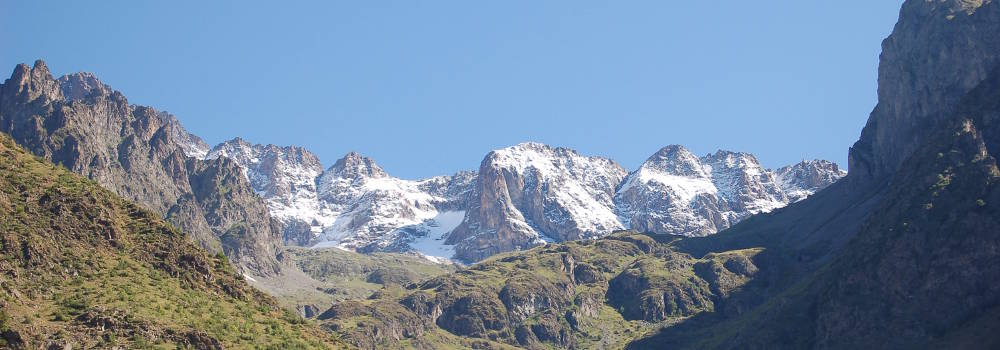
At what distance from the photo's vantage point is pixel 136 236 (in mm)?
149500

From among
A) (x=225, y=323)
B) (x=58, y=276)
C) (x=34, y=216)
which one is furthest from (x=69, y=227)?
(x=225, y=323)

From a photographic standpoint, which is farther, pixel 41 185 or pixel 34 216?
pixel 41 185

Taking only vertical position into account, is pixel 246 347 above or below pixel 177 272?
below

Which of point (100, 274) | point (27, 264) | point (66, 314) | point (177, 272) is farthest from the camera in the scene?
point (177, 272)

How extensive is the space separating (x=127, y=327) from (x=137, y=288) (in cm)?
1670

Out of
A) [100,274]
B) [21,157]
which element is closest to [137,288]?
[100,274]

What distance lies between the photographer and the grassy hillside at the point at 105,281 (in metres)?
116

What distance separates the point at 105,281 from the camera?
433ft

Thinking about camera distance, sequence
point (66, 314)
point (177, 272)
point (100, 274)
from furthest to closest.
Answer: point (177, 272) → point (100, 274) → point (66, 314)

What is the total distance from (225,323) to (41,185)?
114 feet

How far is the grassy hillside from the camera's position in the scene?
116250mm

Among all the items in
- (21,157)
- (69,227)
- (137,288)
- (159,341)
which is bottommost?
(159,341)

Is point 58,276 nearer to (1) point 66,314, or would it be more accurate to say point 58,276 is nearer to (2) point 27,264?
(2) point 27,264

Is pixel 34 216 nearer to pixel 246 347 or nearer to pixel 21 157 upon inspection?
pixel 21 157
